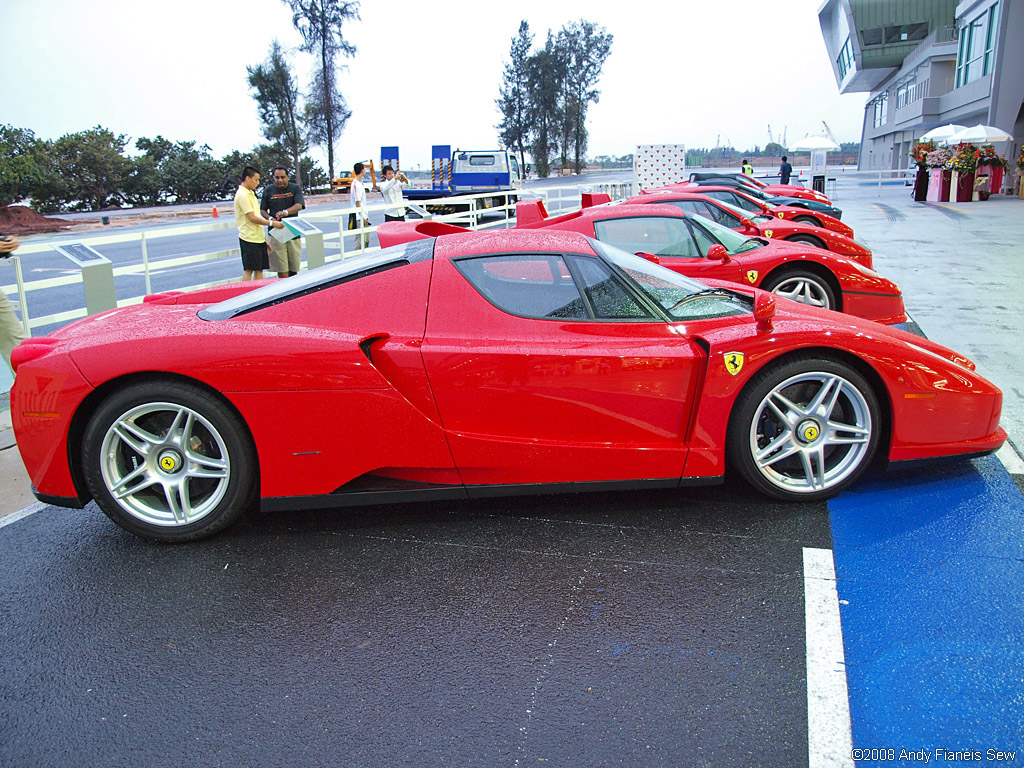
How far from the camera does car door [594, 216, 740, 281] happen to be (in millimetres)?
6930

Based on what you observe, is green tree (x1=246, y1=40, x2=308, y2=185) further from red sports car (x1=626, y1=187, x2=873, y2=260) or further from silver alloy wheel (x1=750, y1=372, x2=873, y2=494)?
silver alloy wheel (x1=750, y1=372, x2=873, y2=494)

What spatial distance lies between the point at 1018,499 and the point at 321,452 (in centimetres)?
312

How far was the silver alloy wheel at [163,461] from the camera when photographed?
3.28 meters

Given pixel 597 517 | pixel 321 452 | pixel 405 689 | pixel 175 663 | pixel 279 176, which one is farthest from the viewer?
pixel 279 176

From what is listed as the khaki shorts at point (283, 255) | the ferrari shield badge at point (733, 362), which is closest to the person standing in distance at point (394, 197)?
the khaki shorts at point (283, 255)

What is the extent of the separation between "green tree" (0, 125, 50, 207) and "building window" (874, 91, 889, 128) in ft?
212

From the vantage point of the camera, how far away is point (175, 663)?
2.61m

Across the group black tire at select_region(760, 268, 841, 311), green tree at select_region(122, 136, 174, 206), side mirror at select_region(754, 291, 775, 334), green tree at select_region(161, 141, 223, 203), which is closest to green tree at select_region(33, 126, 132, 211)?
green tree at select_region(122, 136, 174, 206)

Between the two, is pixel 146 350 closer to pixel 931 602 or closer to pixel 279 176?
pixel 931 602

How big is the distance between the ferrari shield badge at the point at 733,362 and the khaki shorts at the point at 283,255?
25.4 feet

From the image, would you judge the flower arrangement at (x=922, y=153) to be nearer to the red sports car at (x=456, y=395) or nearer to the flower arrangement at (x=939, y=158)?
the flower arrangement at (x=939, y=158)

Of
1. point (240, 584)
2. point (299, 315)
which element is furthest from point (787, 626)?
point (299, 315)

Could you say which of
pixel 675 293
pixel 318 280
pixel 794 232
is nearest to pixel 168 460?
pixel 318 280

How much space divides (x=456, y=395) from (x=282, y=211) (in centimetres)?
806
